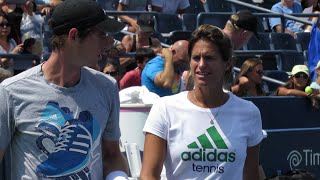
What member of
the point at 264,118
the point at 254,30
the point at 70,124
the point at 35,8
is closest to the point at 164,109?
the point at 70,124

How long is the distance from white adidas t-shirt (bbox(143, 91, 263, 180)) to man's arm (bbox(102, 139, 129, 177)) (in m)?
0.22

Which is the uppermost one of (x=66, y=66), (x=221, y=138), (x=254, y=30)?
(x=66, y=66)

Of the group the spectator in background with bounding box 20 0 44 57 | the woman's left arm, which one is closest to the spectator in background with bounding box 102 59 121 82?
the spectator in background with bounding box 20 0 44 57

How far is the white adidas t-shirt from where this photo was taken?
396cm

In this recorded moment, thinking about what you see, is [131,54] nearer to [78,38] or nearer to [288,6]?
[288,6]

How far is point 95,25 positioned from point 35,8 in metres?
8.32

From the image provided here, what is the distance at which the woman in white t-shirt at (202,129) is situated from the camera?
3957 mm

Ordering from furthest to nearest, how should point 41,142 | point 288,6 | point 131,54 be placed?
point 288,6
point 131,54
point 41,142

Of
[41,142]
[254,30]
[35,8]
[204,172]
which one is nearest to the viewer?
[41,142]

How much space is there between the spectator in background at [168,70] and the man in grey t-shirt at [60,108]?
4.38 m

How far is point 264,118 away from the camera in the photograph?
28.9ft

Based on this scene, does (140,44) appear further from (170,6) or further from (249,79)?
(170,6)

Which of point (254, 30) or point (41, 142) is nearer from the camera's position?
point (41, 142)

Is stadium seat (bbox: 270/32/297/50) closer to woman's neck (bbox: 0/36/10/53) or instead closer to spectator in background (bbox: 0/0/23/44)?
spectator in background (bbox: 0/0/23/44)
